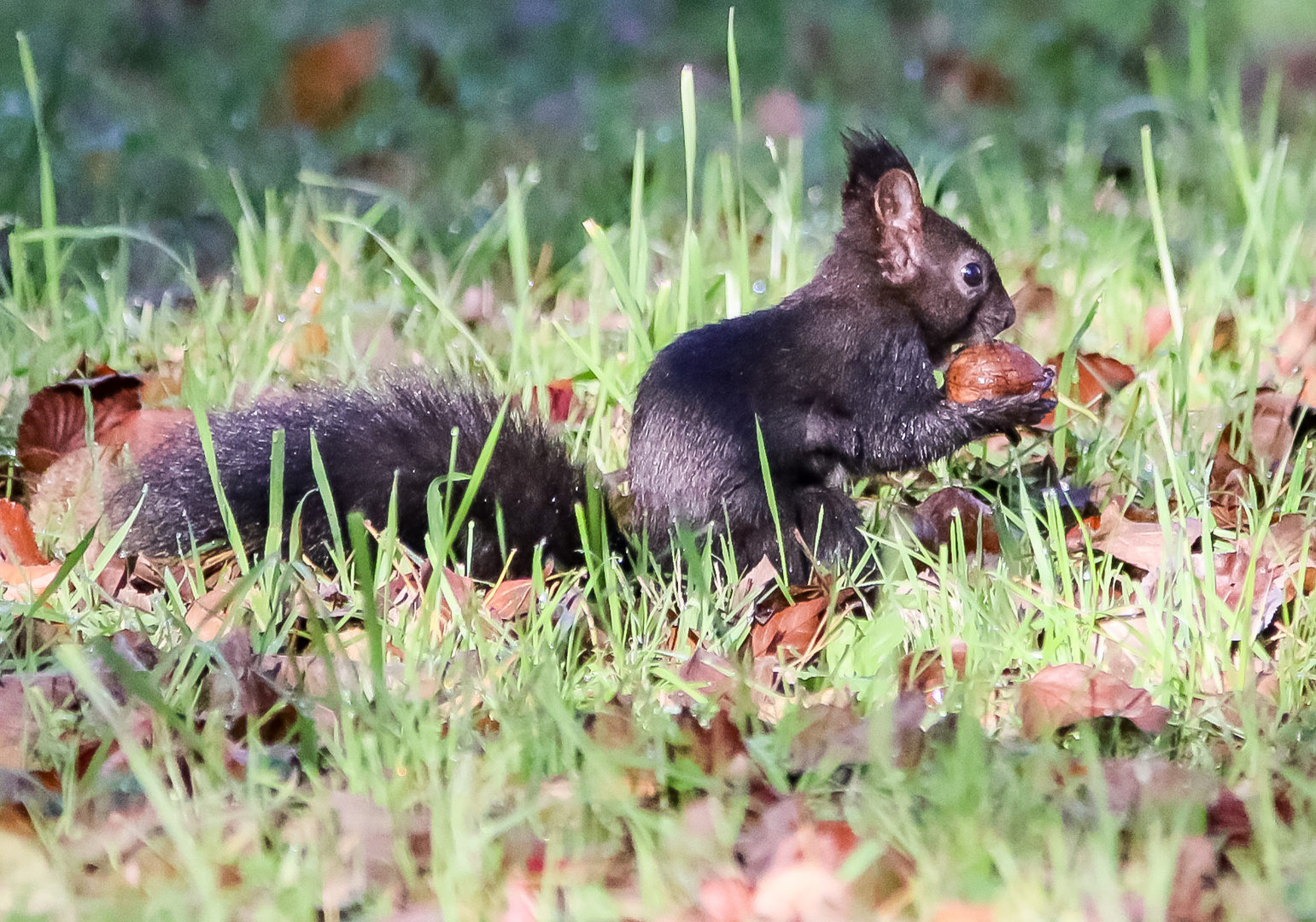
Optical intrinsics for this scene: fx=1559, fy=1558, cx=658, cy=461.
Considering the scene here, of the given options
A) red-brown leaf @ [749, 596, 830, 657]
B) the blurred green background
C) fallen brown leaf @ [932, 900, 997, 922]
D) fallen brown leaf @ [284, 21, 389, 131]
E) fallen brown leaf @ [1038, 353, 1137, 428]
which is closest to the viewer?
fallen brown leaf @ [932, 900, 997, 922]

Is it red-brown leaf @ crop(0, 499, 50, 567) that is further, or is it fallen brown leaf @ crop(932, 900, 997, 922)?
red-brown leaf @ crop(0, 499, 50, 567)

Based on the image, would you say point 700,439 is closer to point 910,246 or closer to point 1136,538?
point 910,246

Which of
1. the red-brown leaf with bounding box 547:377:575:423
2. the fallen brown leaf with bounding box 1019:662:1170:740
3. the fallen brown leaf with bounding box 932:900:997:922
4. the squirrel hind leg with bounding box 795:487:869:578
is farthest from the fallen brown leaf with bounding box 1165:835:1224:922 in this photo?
the red-brown leaf with bounding box 547:377:575:423

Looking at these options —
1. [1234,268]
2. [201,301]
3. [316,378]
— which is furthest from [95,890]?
[1234,268]

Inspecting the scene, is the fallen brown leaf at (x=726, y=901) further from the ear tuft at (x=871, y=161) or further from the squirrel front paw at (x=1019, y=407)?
the ear tuft at (x=871, y=161)

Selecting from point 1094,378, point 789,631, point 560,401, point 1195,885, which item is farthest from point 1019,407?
point 1195,885

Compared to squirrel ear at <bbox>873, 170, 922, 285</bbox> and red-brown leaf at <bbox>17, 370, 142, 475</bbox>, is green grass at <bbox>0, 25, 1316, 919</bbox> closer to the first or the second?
red-brown leaf at <bbox>17, 370, 142, 475</bbox>

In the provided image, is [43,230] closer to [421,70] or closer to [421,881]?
[421,881]
